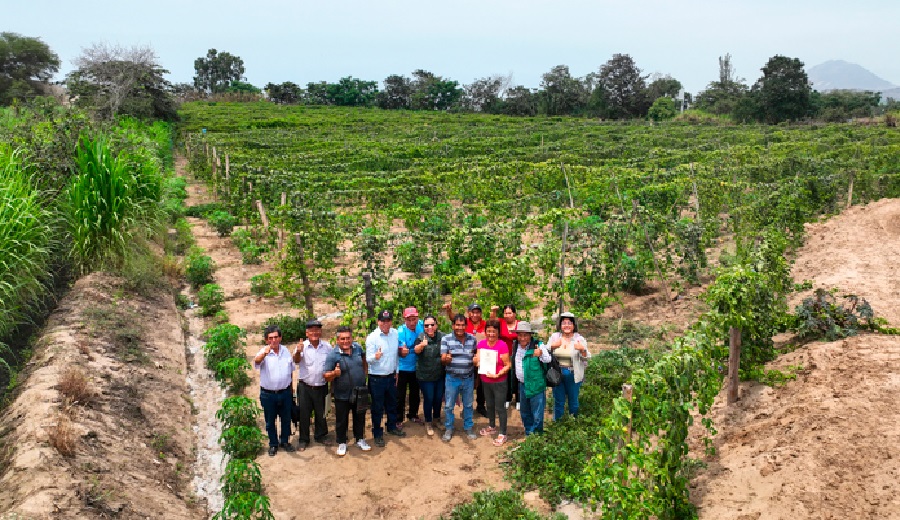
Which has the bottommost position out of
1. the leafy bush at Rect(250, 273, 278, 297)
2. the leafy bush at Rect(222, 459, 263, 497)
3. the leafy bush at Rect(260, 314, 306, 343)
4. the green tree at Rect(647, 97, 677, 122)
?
the leafy bush at Rect(222, 459, 263, 497)

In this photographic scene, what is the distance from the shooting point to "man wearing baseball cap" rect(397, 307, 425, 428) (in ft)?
23.7

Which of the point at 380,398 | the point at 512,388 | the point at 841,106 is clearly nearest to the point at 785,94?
the point at 841,106

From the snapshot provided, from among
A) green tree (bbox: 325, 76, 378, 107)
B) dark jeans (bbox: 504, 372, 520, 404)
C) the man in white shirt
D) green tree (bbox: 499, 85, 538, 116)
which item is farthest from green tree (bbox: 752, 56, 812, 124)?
the man in white shirt

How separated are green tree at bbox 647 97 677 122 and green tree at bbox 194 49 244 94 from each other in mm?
69836

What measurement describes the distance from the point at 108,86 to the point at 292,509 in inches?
1488

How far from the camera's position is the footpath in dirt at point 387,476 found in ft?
19.9

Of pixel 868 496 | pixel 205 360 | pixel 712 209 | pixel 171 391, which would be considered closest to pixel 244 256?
pixel 205 360

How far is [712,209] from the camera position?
50.1ft

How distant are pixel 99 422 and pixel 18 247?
9.48 ft

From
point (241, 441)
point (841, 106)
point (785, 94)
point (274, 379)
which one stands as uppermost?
point (785, 94)

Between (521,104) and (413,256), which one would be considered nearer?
(413,256)

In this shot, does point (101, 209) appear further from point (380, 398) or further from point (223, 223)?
point (223, 223)

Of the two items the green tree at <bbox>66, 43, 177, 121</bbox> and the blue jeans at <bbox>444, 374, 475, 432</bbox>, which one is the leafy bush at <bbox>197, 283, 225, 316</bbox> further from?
the green tree at <bbox>66, 43, 177, 121</bbox>

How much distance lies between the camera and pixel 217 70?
102062 mm
